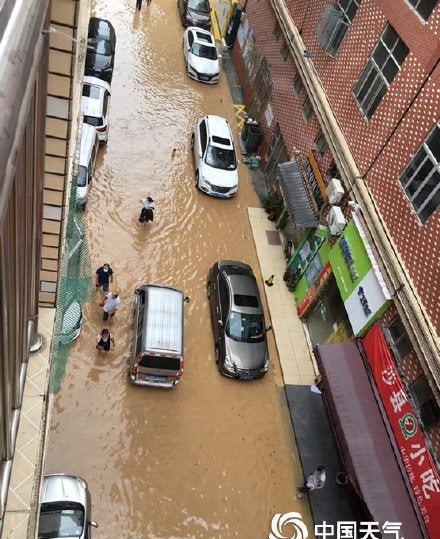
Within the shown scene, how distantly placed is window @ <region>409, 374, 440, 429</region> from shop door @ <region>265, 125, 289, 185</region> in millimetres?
11203

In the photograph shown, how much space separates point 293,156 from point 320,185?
2.72 m

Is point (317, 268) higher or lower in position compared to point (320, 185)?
lower

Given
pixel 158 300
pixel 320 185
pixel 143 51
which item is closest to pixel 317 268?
pixel 320 185

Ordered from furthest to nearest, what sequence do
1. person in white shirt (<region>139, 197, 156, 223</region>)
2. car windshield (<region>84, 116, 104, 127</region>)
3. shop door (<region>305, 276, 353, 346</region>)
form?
1. car windshield (<region>84, 116, 104, 127</region>)
2. person in white shirt (<region>139, 197, 156, 223</region>)
3. shop door (<region>305, 276, 353, 346</region>)

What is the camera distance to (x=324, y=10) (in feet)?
57.8

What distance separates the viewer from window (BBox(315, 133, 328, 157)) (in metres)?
17.0

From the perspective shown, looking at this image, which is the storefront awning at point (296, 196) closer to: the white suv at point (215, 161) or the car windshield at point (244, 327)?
the white suv at point (215, 161)

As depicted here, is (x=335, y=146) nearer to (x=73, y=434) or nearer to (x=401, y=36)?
(x=401, y=36)

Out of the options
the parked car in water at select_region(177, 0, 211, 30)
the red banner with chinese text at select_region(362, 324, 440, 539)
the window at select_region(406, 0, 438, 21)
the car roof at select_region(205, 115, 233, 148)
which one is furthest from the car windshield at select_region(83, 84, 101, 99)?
the red banner with chinese text at select_region(362, 324, 440, 539)

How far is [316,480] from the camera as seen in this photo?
510 inches

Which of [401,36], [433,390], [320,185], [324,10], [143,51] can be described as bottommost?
[143,51]

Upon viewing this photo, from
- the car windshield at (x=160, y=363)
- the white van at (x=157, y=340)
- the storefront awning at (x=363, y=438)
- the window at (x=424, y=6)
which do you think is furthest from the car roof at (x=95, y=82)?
the storefront awning at (x=363, y=438)

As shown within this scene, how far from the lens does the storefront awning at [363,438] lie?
11246mm

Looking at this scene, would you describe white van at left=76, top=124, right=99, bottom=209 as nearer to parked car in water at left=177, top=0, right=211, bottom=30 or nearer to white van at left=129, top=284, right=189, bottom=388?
white van at left=129, top=284, right=189, bottom=388
